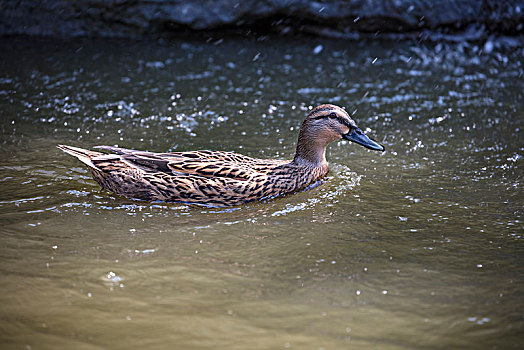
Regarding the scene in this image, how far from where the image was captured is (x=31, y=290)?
3809mm

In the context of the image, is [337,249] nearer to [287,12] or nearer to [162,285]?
[162,285]

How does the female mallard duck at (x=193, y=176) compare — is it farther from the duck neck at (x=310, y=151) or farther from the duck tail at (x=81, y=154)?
the duck neck at (x=310, y=151)

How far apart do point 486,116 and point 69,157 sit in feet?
17.1

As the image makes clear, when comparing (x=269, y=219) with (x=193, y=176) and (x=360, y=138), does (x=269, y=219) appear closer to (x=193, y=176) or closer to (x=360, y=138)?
(x=193, y=176)

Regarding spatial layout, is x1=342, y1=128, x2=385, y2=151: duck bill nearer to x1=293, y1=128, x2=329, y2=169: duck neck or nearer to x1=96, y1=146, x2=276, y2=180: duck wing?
x1=293, y1=128, x2=329, y2=169: duck neck

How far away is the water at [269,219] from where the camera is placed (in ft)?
11.5

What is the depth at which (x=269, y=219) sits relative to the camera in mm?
5070

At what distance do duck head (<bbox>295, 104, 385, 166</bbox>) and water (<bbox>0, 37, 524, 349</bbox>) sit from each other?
13.6 inches

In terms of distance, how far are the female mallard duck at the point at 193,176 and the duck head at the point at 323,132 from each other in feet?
0.77

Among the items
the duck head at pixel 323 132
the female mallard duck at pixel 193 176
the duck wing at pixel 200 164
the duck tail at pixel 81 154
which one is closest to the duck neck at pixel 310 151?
the duck head at pixel 323 132

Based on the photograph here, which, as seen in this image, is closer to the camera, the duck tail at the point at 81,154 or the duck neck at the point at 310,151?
the duck tail at the point at 81,154

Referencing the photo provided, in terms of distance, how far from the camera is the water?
11.5ft

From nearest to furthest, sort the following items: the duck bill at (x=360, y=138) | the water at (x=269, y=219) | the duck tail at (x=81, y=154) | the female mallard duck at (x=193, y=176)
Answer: the water at (x=269, y=219), the female mallard duck at (x=193, y=176), the duck tail at (x=81, y=154), the duck bill at (x=360, y=138)

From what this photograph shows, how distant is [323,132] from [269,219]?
1.41m
